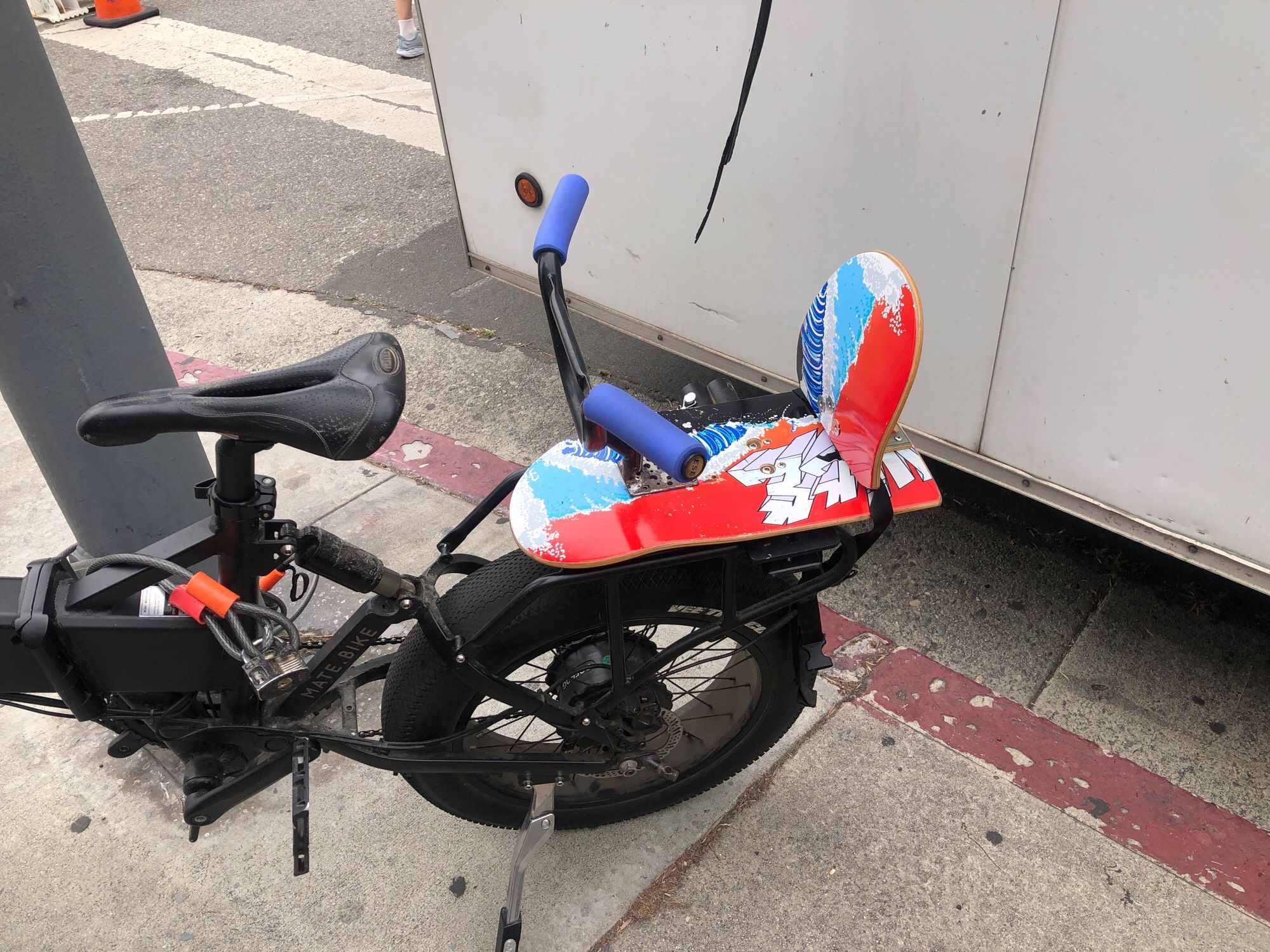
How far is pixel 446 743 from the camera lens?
2148 mm

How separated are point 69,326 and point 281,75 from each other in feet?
22.7

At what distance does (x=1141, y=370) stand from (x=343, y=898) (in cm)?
236

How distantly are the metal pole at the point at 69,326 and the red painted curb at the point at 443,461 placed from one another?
2.86 ft

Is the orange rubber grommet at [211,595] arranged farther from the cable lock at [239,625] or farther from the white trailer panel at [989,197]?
the white trailer panel at [989,197]

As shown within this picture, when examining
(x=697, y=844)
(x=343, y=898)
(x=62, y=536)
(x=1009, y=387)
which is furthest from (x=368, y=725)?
(x=1009, y=387)

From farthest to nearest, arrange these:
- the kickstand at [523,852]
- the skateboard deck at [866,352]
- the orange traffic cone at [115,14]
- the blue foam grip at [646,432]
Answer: the orange traffic cone at [115,14] < the kickstand at [523,852] < the skateboard deck at [866,352] < the blue foam grip at [646,432]

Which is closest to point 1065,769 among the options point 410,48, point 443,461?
point 443,461

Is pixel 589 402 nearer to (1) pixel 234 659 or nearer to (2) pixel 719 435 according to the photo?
(2) pixel 719 435

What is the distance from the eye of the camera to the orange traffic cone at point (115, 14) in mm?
10188

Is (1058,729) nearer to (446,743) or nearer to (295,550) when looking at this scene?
(446,743)

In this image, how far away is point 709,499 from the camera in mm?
1908

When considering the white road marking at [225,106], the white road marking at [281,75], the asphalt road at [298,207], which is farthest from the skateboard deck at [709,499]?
the white road marking at [225,106]

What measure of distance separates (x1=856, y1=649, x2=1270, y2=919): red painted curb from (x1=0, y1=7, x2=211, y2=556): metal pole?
2.24 metres

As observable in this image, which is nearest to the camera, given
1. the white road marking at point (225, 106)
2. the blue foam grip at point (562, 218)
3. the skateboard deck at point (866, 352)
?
the skateboard deck at point (866, 352)
